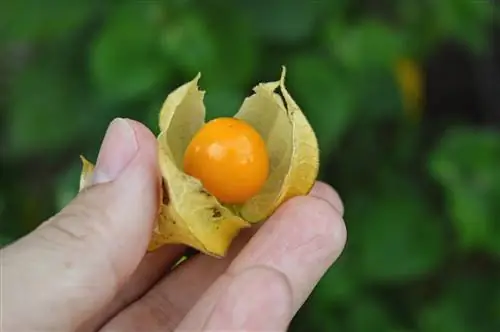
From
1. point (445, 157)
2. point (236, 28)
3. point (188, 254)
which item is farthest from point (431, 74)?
point (188, 254)

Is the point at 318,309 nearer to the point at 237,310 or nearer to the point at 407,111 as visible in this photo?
the point at 407,111

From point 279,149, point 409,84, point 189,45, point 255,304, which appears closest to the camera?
point 255,304

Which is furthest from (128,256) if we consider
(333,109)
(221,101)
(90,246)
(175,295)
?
(333,109)

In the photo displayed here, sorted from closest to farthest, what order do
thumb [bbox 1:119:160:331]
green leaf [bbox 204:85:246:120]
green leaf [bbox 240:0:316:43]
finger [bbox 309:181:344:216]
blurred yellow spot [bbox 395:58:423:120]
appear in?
thumb [bbox 1:119:160:331] → finger [bbox 309:181:344:216] → green leaf [bbox 204:85:246:120] → green leaf [bbox 240:0:316:43] → blurred yellow spot [bbox 395:58:423:120]

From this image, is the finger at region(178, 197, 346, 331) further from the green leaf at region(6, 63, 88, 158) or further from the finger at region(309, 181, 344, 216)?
the green leaf at region(6, 63, 88, 158)

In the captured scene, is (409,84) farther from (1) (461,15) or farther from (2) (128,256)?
(2) (128,256)

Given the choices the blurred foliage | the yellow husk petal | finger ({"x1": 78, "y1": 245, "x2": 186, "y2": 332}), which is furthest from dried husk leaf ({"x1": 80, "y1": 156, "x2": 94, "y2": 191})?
the blurred foliage
